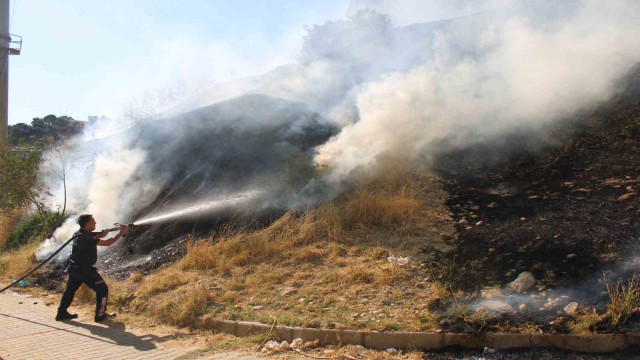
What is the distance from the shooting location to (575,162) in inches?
307

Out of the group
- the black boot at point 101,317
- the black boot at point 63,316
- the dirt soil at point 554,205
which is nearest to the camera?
the dirt soil at point 554,205

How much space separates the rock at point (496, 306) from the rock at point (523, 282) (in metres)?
0.38

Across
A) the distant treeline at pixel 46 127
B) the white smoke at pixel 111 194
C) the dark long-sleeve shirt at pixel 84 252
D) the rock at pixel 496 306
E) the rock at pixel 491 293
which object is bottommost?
the rock at pixel 496 306

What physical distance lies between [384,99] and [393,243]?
5113 mm

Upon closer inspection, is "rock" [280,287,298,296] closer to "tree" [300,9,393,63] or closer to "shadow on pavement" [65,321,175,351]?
"shadow on pavement" [65,321,175,351]

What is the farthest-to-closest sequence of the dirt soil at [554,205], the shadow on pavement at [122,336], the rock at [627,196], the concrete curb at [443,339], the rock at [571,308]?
the rock at [627,196] → the dirt soil at [554,205] → the shadow on pavement at [122,336] → the rock at [571,308] → the concrete curb at [443,339]

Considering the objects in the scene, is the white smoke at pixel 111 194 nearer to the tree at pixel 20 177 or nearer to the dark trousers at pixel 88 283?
the tree at pixel 20 177

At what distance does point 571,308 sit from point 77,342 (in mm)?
5316

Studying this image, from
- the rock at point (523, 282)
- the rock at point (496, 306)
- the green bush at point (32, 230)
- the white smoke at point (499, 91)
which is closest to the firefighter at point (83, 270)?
the white smoke at point (499, 91)

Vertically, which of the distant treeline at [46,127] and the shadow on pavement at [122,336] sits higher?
the distant treeline at [46,127]

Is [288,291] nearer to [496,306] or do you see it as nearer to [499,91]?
[496,306]

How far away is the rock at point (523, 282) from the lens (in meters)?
4.54

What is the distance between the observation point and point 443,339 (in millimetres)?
3854

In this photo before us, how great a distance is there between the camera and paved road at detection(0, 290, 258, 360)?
14.3 ft
